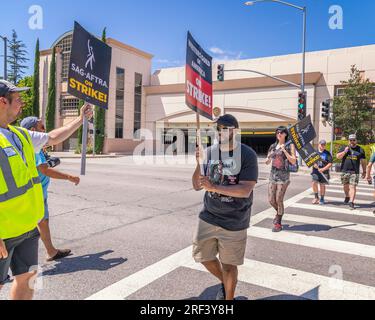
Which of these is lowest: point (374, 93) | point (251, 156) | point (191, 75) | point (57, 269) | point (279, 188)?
point (57, 269)

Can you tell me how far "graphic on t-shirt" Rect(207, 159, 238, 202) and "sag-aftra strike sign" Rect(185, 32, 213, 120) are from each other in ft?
3.00

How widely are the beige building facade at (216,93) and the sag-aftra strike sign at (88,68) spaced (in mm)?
27694

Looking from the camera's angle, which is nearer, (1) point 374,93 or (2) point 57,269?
(2) point 57,269

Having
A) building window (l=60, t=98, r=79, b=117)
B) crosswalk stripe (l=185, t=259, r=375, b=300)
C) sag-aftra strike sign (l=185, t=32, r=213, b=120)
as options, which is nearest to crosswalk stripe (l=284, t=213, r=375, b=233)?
crosswalk stripe (l=185, t=259, r=375, b=300)

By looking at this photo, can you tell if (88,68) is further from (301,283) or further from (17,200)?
(301,283)

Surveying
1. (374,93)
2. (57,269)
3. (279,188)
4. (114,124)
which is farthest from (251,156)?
(114,124)

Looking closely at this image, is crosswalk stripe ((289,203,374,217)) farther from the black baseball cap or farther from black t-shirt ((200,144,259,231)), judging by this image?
the black baseball cap

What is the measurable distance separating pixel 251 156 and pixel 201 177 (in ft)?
1.74

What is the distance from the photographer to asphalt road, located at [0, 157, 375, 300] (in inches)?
147

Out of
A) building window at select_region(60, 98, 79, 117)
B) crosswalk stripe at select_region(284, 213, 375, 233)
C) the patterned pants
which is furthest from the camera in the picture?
building window at select_region(60, 98, 79, 117)

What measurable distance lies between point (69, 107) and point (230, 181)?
4063cm
